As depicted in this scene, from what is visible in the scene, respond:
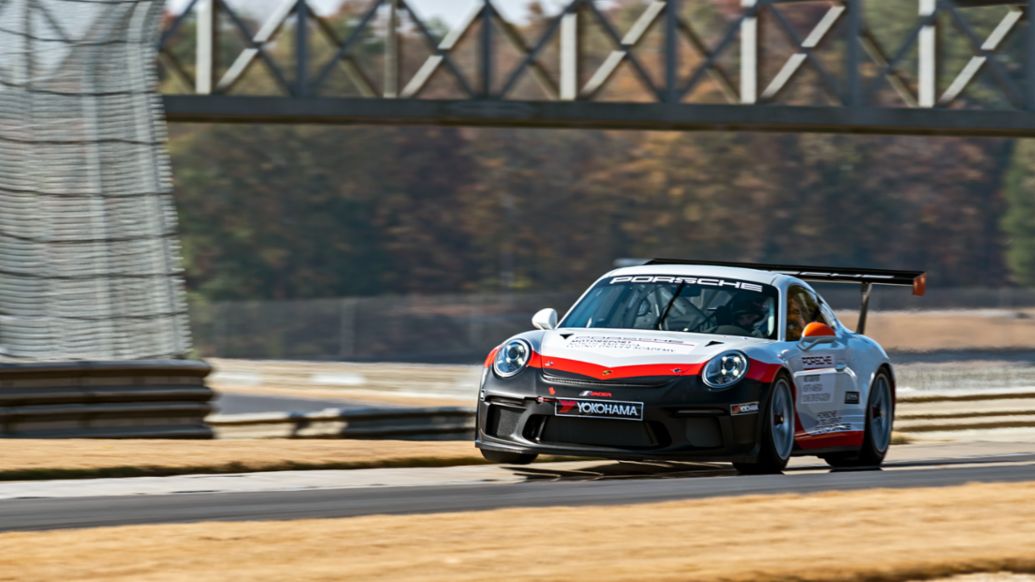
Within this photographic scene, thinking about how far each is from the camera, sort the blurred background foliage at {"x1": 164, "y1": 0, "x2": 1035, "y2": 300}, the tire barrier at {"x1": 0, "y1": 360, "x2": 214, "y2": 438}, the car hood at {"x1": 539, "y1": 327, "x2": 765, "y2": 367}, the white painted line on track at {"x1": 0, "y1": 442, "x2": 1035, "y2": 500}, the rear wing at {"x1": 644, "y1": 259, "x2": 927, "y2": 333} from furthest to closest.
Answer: the blurred background foliage at {"x1": 164, "y1": 0, "x2": 1035, "y2": 300}, the tire barrier at {"x1": 0, "y1": 360, "x2": 214, "y2": 438}, the rear wing at {"x1": 644, "y1": 259, "x2": 927, "y2": 333}, the car hood at {"x1": 539, "y1": 327, "x2": 765, "y2": 367}, the white painted line on track at {"x1": 0, "y1": 442, "x2": 1035, "y2": 500}

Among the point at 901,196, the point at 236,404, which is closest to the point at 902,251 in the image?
the point at 901,196

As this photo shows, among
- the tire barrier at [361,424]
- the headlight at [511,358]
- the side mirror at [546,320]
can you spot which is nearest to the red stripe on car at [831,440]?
the side mirror at [546,320]

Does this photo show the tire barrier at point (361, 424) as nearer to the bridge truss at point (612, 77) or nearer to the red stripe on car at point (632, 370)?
the red stripe on car at point (632, 370)

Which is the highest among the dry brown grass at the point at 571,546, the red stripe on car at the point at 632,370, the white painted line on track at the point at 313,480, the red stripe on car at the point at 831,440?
the red stripe on car at the point at 632,370

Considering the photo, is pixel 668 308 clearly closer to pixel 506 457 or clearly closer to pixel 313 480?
pixel 506 457

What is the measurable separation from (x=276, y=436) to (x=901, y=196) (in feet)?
225

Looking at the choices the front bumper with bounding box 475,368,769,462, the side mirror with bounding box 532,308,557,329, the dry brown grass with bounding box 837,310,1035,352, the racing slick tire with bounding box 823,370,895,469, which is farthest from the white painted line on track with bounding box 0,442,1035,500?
the dry brown grass with bounding box 837,310,1035,352

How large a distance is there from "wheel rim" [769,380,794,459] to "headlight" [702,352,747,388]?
33 cm

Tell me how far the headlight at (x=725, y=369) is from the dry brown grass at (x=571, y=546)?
2.16 metres

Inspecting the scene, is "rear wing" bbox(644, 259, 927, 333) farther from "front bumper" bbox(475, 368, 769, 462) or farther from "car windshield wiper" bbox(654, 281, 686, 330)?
"front bumper" bbox(475, 368, 769, 462)

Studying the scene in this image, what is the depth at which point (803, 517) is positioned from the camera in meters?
8.59

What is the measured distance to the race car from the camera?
11109mm

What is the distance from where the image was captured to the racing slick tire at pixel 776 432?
11375mm

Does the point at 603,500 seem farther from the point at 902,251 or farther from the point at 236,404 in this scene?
the point at 902,251
